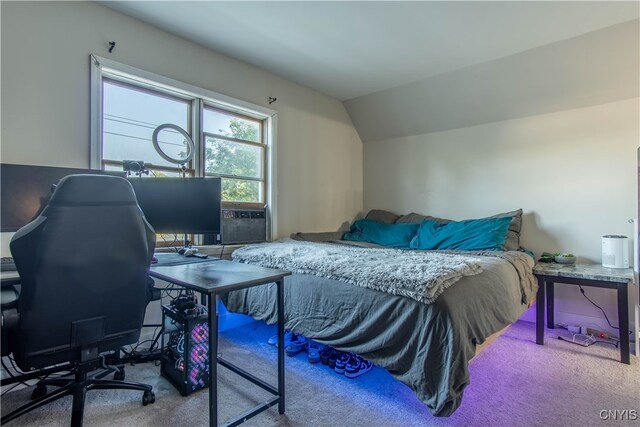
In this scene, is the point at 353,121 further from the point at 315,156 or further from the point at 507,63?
the point at 507,63

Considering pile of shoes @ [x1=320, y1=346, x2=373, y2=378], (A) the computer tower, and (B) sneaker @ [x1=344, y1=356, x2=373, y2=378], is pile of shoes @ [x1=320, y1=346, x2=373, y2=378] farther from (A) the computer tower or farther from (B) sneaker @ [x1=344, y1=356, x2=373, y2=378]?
(A) the computer tower

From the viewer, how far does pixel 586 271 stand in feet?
8.16

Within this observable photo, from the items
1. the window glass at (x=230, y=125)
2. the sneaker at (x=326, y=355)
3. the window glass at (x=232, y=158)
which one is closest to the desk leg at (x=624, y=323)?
the sneaker at (x=326, y=355)

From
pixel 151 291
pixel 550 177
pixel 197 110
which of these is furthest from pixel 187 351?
pixel 550 177

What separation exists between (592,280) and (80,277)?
315 centimetres

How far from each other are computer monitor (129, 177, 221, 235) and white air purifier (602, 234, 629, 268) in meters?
3.01

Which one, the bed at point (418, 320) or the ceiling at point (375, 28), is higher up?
the ceiling at point (375, 28)

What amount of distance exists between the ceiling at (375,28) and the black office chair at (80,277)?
→ 1631mm

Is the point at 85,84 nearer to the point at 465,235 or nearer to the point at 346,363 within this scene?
the point at 346,363

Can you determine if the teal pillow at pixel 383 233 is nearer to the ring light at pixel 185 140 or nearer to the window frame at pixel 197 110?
the window frame at pixel 197 110

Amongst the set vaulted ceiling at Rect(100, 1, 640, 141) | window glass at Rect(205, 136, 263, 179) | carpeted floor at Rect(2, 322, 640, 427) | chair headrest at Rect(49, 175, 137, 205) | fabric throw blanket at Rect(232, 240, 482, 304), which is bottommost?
carpeted floor at Rect(2, 322, 640, 427)

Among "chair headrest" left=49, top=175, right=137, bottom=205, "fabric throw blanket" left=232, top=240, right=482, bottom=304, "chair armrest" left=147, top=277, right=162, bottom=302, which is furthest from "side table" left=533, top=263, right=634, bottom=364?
"chair headrest" left=49, top=175, right=137, bottom=205

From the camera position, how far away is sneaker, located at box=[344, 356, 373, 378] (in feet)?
6.56

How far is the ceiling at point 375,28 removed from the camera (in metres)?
2.21
